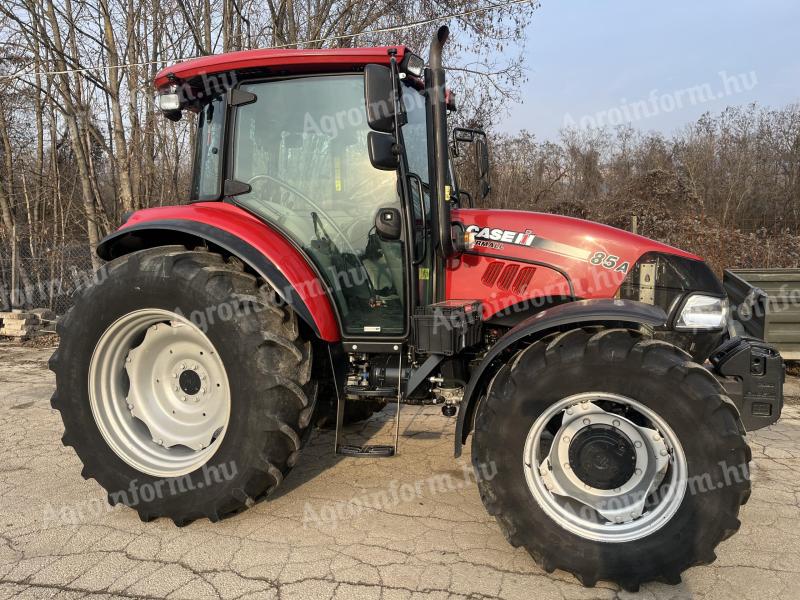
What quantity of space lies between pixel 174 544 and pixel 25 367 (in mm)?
5159

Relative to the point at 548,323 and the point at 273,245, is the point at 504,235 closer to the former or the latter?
the point at 548,323

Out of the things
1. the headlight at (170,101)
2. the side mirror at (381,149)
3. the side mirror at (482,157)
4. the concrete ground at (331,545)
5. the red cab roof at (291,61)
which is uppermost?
the red cab roof at (291,61)

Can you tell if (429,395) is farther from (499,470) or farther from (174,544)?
(174,544)

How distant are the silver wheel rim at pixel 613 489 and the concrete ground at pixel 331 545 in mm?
261

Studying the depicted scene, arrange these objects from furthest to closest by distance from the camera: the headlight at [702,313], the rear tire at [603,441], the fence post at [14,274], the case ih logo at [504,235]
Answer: the fence post at [14,274] < the case ih logo at [504,235] < the headlight at [702,313] < the rear tire at [603,441]

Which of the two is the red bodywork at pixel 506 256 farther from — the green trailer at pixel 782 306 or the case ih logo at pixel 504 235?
the green trailer at pixel 782 306

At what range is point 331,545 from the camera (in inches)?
103

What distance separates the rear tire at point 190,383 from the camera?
8.61ft

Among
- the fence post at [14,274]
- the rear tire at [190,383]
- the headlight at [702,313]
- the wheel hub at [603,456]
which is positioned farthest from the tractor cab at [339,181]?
the fence post at [14,274]

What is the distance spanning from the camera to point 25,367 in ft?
21.3

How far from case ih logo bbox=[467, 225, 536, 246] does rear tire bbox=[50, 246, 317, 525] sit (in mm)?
1109

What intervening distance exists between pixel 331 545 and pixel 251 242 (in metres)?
1.54

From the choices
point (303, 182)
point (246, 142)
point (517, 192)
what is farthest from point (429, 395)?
point (517, 192)

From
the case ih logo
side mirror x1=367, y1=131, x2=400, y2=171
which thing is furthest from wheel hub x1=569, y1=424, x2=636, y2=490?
side mirror x1=367, y1=131, x2=400, y2=171
